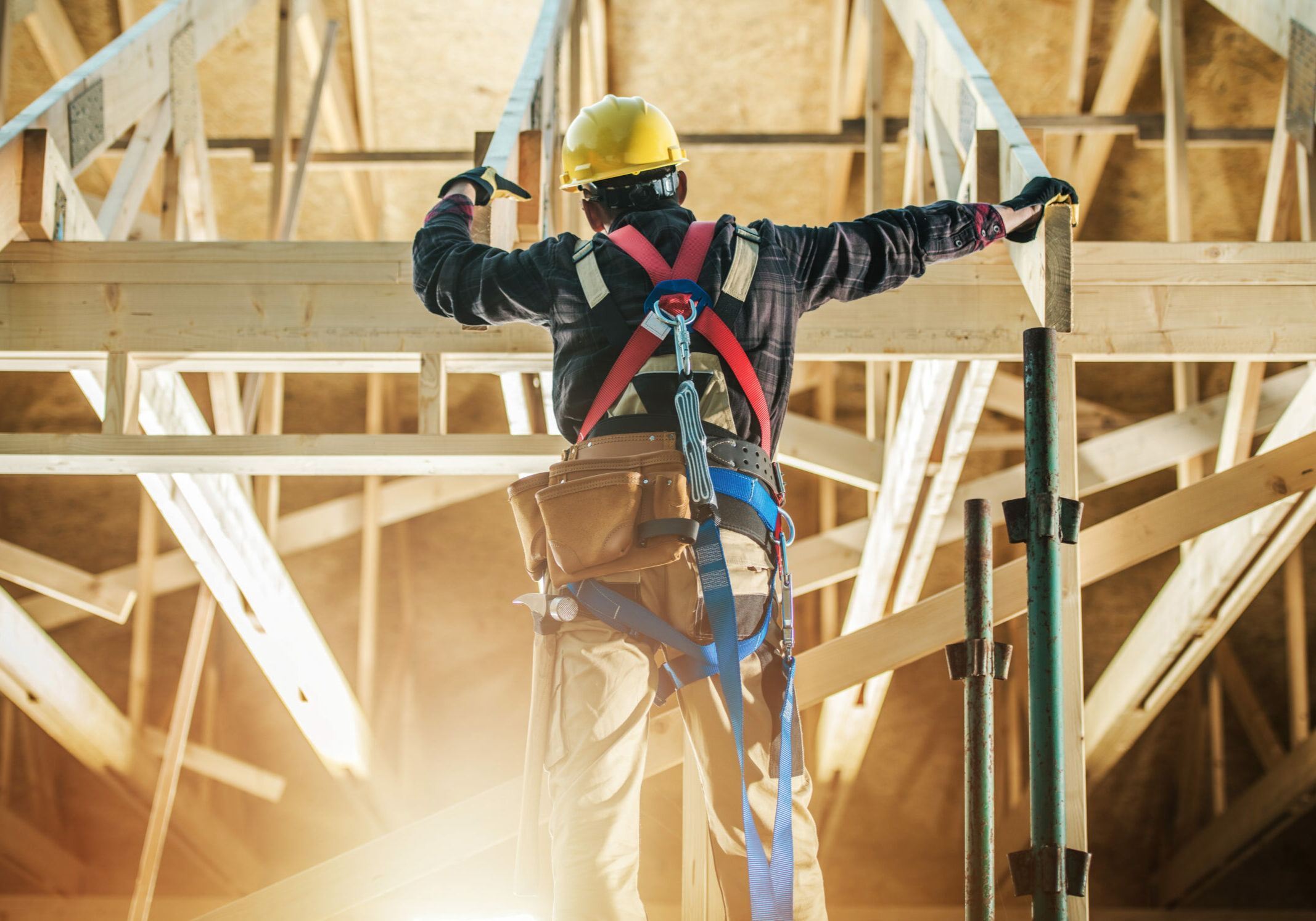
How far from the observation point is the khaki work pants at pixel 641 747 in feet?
5.93

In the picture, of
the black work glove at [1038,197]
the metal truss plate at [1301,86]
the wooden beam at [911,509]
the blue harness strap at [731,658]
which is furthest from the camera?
the metal truss plate at [1301,86]

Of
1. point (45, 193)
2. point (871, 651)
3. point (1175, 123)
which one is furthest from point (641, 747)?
point (1175, 123)

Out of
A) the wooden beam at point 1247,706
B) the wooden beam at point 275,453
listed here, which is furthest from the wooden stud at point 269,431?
the wooden beam at point 1247,706

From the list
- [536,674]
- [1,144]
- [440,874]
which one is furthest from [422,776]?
[536,674]

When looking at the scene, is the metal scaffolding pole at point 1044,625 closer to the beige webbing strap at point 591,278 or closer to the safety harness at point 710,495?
the safety harness at point 710,495

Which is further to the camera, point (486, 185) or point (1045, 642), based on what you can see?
point (486, 185)

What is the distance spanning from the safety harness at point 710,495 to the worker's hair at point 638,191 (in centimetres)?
13

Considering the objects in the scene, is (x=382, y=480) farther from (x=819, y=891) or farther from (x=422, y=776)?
(x=819, y=891)

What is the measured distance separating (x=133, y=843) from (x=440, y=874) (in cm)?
163

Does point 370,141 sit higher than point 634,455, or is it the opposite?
point 370,141

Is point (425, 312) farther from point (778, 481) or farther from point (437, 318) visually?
point (778, 481)

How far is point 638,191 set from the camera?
6.98ft

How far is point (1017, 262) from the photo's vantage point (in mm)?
2793

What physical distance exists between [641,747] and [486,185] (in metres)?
1.15
